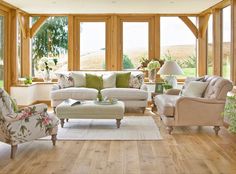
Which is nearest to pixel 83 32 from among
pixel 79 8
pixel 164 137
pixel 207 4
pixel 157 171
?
pixel 79 8

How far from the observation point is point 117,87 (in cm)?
893

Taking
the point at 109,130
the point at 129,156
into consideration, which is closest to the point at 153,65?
the point at 109,130

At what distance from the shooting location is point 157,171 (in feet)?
13.2

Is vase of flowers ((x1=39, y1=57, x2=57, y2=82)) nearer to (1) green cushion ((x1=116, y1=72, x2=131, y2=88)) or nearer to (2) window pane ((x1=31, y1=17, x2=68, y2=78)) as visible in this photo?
(2) window pane ((x1=31, y1=17, x2=68, y2=78))

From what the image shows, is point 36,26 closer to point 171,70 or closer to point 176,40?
point 176,40

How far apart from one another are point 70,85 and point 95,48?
1876 millimetres

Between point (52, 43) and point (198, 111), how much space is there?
560 centimetres

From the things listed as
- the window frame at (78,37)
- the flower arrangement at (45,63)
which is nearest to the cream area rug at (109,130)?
the flower arrangement at (45,63)

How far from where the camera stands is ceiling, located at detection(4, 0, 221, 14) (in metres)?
8.19

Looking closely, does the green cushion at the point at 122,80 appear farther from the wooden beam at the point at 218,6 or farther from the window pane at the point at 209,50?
the wooden beam at the point at 218,6

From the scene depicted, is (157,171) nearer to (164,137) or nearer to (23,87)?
(164,137)

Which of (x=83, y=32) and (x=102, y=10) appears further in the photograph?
(x=83, y=32)

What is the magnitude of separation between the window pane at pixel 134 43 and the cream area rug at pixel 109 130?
3056mm

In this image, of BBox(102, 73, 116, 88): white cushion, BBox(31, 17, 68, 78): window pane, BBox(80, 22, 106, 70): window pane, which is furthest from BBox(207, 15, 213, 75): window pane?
BBox(31, 17, 68, 78): window pane
